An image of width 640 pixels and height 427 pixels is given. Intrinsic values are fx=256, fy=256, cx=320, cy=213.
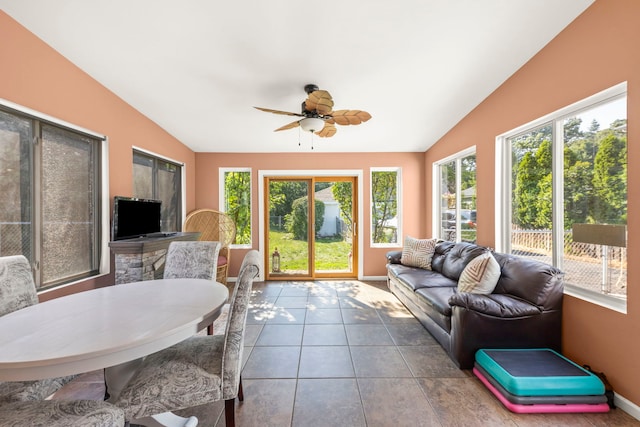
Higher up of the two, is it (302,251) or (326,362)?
(302,251)

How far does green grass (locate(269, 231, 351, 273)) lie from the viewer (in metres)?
4.93

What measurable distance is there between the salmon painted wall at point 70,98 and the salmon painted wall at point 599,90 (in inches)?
159

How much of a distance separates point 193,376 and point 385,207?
420cm

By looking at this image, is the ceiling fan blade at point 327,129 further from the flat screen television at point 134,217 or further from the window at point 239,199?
the window at point 239,199

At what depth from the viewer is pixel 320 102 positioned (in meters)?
2.22

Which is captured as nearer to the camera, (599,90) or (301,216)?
(599,90)

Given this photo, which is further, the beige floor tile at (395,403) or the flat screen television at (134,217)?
the flat screen television at (134,217)

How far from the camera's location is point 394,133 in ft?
13.1

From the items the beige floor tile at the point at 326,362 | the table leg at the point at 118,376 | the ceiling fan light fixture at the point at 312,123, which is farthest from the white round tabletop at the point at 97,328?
the ceiling fan light fixture at the point at 312,123

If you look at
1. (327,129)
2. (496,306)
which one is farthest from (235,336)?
(327,129)

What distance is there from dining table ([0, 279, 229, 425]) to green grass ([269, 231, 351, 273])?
10.4 feet

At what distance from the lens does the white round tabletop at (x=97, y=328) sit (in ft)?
3.17

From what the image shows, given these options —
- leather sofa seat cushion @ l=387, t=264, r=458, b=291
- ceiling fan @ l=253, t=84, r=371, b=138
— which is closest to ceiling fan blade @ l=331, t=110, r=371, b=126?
ceiling fan @ l=253, t=84, r=371, b=138

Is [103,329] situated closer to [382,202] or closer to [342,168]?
[342,168]
